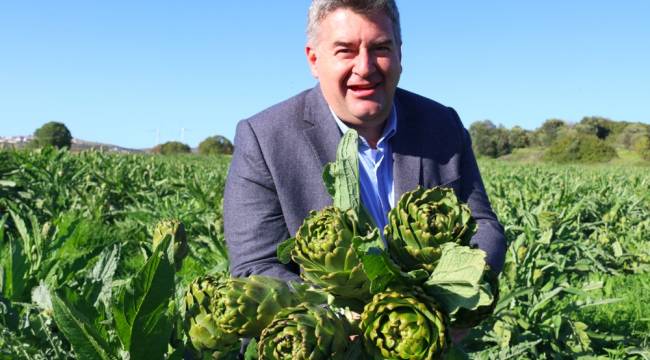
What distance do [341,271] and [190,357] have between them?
11.3 inches

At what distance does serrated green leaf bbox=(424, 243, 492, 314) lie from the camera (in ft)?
2.28

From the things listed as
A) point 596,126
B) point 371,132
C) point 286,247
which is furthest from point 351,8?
point 596,126

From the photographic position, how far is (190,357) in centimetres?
88

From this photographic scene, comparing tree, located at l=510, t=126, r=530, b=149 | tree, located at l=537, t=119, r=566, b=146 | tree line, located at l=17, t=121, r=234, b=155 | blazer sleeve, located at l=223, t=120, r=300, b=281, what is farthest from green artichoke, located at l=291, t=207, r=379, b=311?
tree, located at l=537, t=119, r=566, b=146

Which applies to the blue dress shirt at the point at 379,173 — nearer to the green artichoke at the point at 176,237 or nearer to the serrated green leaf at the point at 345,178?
the green artichoke at the point at 176,237

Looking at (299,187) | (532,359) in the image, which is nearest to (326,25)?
(299,187)

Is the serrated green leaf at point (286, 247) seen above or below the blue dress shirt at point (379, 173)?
below

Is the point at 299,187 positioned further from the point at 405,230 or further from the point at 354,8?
the point at 405,230

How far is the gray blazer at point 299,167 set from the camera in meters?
1.95

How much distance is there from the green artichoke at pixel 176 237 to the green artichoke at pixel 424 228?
48 cm

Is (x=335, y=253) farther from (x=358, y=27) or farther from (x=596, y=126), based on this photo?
(x=596, y=126)

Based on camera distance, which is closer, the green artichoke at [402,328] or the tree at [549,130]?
the green artichoke at [402,328]

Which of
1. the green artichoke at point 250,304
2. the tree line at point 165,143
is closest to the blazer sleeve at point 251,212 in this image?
the green artichoke at point 250,304

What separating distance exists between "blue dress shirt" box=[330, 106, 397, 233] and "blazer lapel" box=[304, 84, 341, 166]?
1.2 inches
